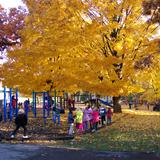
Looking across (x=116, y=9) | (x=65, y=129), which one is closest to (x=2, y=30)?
(x=116, y=9)

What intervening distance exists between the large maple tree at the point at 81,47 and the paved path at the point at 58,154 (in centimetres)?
796

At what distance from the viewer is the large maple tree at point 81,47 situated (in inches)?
925

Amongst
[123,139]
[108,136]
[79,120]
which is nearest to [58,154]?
[123,139]

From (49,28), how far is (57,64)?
90.3 inches

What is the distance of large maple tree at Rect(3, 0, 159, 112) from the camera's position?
23484 mm

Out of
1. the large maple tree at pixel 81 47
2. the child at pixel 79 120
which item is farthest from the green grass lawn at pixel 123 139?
the large maple tree at pixel 81 47

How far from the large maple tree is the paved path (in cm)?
796

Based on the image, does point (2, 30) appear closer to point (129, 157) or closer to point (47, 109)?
point (47, 109)

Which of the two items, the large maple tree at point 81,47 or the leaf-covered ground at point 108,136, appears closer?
the leaf-covered ground at point 108,136

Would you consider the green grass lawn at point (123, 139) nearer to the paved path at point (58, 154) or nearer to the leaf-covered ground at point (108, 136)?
the leaf-covered ground at point (108, 136)

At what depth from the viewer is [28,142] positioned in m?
18.4

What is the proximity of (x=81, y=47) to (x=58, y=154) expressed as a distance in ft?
37.9

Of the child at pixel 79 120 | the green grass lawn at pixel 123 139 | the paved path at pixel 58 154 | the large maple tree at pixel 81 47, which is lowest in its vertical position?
the paved path at pixel 58 154

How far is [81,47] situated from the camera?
2539 cm
